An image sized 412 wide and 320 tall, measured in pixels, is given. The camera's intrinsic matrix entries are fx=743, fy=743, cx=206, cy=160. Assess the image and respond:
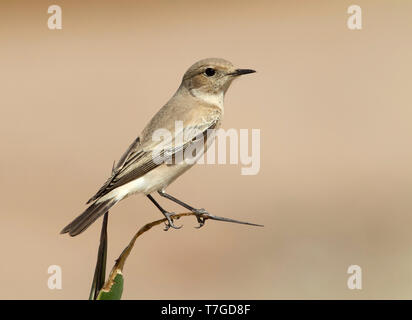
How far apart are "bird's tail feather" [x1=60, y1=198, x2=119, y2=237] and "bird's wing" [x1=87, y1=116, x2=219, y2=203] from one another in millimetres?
135

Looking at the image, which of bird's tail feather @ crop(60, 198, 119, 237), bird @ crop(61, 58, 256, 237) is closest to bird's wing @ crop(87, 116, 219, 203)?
bird @ crop(61, 58, 256, 237)

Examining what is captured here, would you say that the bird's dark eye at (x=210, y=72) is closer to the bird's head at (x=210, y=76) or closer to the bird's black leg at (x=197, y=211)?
the bird's head at (x=210, y=76)

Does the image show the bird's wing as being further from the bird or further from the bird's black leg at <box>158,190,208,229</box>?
the bird's black leg at <box>158,190,208,229</box>

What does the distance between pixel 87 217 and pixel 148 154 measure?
70 centimetres

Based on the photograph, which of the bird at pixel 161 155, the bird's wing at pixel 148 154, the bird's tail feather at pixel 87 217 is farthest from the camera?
the bird's wing at pixel 148 154

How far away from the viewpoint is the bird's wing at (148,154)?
3904 millimetres

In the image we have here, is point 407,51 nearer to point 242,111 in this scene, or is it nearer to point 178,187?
point 242,111

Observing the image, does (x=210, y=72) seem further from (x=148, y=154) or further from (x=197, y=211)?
(x=197, y=211)

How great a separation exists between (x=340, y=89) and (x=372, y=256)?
474cm

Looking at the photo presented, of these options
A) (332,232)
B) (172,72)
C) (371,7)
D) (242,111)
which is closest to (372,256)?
(332,232)

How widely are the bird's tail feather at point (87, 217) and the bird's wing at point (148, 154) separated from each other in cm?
14

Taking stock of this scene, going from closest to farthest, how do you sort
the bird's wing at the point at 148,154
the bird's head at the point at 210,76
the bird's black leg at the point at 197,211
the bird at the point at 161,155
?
the bird's black leg at the point at 197,211
the bird at the point at 161,155
the bird's wing at the point at 148,154
the bird's head at the point at 210,76

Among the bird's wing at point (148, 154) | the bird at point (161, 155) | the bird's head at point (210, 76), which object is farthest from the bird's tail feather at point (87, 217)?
the bird's head at point (210, 76)

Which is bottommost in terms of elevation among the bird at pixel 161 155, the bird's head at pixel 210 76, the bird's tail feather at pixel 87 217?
the bird's tail feather at pixel 87 217
